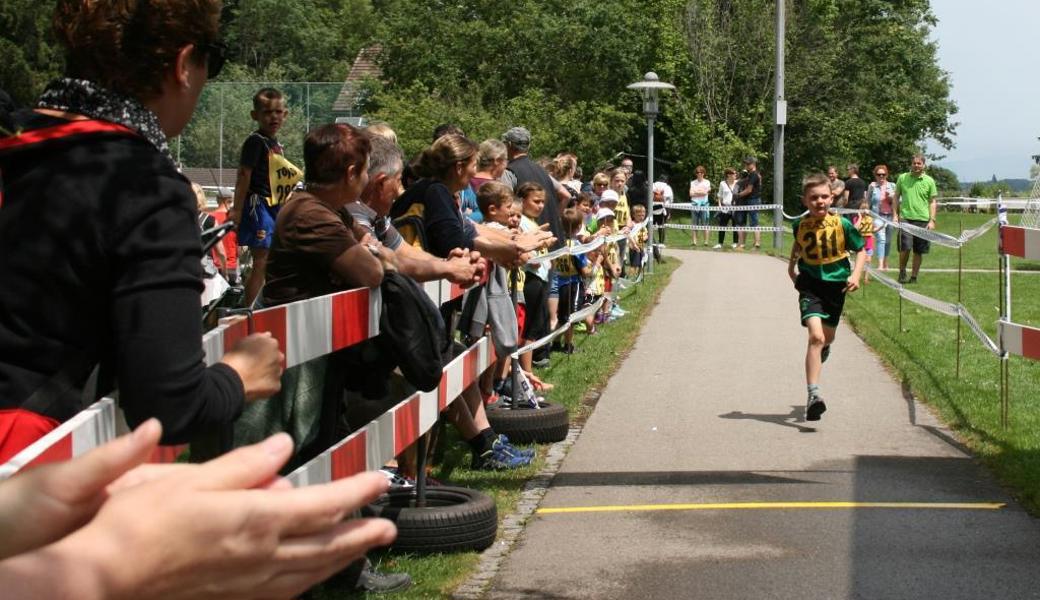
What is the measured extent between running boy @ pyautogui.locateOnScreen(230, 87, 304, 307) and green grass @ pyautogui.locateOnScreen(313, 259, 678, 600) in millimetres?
1859

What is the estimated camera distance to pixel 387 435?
521 cm

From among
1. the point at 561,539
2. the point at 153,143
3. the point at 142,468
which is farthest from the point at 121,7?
the point at 561,539

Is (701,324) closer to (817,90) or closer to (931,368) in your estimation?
(931,368)

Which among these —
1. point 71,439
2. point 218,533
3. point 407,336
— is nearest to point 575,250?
point 407,336

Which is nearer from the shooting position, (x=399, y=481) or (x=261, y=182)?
(x=399, y=481)

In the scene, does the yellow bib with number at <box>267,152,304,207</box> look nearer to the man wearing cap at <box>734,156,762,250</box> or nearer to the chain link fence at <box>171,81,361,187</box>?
the chain link fence at <box>171,81,361,187</box>

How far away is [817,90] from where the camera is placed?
5088 cm

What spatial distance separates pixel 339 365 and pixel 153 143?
8.20 feet

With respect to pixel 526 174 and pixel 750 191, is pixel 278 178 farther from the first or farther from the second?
pixel 750 191

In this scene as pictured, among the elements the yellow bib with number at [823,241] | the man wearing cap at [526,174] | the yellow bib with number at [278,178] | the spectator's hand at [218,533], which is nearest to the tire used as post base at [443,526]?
the yellow bib with number at [278,178]

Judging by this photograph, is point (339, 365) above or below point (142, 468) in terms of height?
below

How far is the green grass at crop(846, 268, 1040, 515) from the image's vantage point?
804cm

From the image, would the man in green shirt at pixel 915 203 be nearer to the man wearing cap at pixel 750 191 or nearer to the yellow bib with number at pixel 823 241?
the man wearing cap at pixel 750 191

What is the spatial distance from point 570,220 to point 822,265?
3440mm
